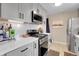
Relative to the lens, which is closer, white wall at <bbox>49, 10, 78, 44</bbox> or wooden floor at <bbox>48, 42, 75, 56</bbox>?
wooden floor at <bbox>48, 42, 75, 56</bbox>

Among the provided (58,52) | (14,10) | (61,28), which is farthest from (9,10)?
(61,28)

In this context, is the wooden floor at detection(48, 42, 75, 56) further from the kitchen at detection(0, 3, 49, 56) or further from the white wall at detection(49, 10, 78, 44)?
the kitchen at detection(0, 3, 49, 56)

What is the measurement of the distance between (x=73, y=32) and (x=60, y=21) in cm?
76

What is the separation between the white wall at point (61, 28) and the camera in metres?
3.89

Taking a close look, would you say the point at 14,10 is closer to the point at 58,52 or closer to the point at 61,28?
the point at 58,52

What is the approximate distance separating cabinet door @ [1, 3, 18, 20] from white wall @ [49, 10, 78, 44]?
8.38ft

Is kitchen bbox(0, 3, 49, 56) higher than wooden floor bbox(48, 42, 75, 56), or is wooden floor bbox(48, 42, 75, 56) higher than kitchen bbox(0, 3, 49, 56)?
kitchen bbox(0, 3, 49, 56)

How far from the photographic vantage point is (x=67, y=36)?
392 centimetres

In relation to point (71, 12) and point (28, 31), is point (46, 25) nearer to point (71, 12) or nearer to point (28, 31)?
point (71, 12)

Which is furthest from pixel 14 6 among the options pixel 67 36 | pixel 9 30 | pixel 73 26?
pixel 67 36

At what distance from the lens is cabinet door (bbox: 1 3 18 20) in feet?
4.01

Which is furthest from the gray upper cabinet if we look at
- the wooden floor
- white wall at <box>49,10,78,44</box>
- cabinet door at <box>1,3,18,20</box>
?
white wall at <box>49,10,78,44</box>

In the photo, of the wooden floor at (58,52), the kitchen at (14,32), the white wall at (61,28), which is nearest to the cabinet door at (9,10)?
the kitchen at (14,32)

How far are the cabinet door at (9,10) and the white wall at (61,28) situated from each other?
255 centimetres
